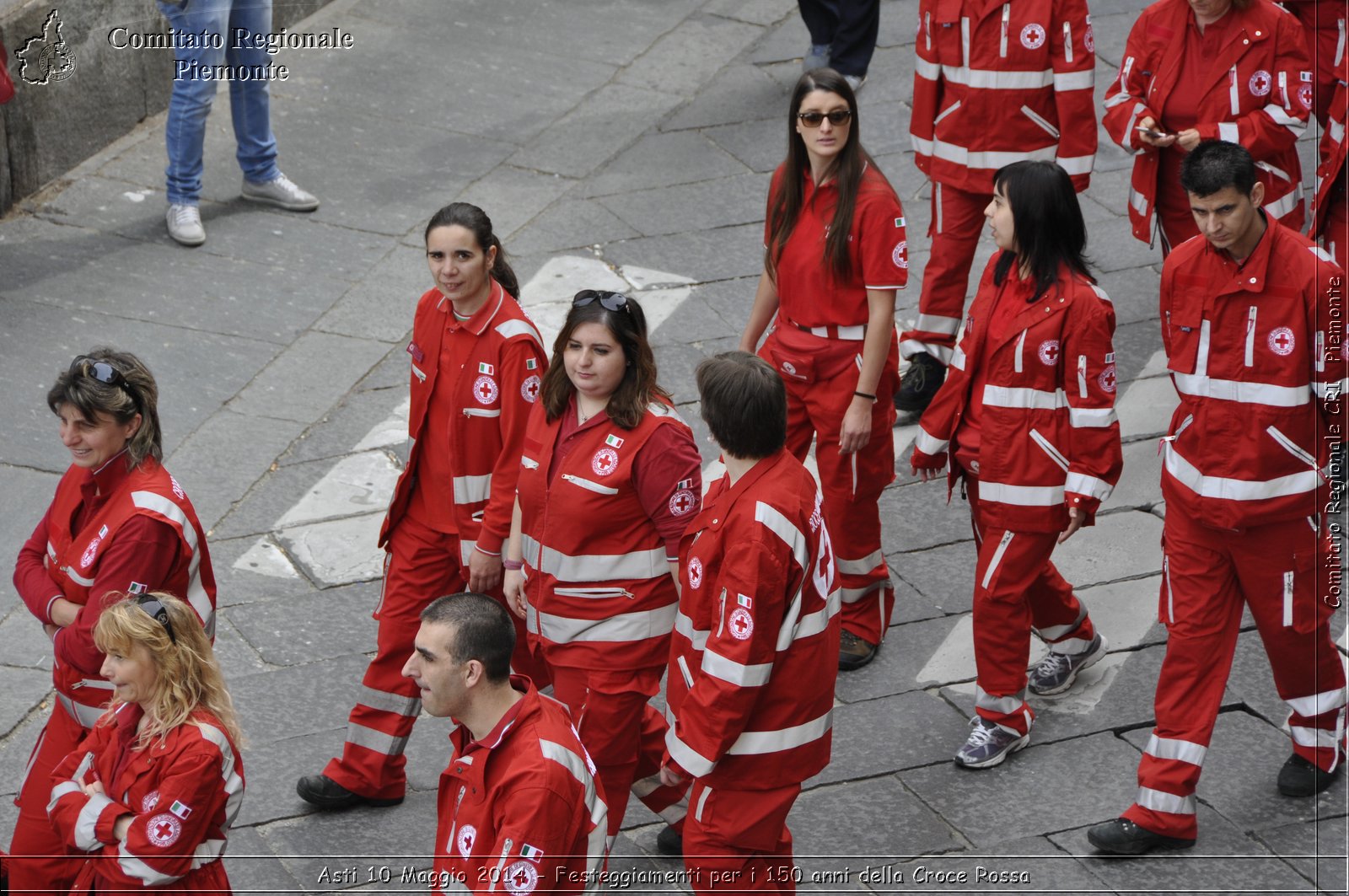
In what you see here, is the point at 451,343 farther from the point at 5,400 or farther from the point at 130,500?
the point at 5,400

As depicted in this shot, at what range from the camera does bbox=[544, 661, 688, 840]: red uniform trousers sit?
182 inches

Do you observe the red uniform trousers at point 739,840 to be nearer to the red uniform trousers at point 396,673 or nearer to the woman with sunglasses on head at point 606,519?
the woman with sunglasses on head at point 606,519

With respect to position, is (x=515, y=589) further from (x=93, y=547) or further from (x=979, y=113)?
(x=979, y=113)

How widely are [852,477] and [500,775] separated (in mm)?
2429

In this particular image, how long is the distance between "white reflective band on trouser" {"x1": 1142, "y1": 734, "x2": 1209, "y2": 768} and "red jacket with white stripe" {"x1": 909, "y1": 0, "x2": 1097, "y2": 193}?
96.8 inches

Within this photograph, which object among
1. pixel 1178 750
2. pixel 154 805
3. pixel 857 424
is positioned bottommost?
pixel 1178 750

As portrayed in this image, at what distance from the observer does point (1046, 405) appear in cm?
504

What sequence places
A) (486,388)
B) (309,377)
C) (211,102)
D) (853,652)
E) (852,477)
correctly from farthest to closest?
(211,102)
(309,377)
(853,652)
(852,477)
(486,388)

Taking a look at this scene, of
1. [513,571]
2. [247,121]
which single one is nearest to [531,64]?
[247,121]

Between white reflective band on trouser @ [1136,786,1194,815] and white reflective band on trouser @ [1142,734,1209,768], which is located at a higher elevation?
white reflective band on trouser @ [1142,734,1209,768]

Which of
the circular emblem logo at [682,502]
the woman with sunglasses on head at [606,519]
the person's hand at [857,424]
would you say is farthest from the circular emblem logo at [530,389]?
the person's hand at [857,424]

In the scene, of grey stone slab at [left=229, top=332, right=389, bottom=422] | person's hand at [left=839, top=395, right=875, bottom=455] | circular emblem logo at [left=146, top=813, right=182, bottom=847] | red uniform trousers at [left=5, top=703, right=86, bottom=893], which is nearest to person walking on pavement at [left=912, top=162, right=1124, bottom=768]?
person's hand at [left=839, top=395, right=875, bottom=455]

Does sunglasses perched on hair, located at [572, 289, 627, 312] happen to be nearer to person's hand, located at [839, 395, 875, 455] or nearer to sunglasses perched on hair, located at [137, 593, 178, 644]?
person's hand, located at [839, 395, 875, 455]

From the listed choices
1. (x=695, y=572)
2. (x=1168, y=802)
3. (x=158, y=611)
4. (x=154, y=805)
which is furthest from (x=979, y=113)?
(x=154, y=805)
